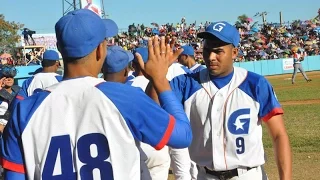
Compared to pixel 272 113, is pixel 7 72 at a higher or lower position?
higher

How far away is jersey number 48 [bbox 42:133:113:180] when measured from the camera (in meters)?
2.58

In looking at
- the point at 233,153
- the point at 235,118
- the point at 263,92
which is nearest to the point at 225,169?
the point at 233,153

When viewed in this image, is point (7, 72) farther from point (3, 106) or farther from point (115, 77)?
point (115, 77)

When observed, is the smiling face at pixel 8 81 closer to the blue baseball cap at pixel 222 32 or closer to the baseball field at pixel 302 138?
the baseball field at pixel 302 138

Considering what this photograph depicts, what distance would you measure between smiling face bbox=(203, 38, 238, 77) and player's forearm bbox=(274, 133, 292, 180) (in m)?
0.71

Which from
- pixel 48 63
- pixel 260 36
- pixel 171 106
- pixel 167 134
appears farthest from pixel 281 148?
pixel 260 36

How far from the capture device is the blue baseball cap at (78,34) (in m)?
2.62

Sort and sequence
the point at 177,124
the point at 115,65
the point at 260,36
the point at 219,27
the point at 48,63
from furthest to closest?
the point at 260,36
the point at 48,63
the point at 115,65
the point at 219,27
the point at 177,124

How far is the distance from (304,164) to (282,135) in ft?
17.8

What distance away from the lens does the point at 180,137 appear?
2695 millimetres

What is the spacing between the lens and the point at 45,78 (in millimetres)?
7785

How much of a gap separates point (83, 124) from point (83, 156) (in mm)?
151

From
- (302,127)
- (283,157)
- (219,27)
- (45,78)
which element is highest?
(219,27)

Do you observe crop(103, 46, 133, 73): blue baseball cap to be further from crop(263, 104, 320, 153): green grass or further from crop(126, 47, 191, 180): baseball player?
crop(263, 104, 320, 153): green grass
